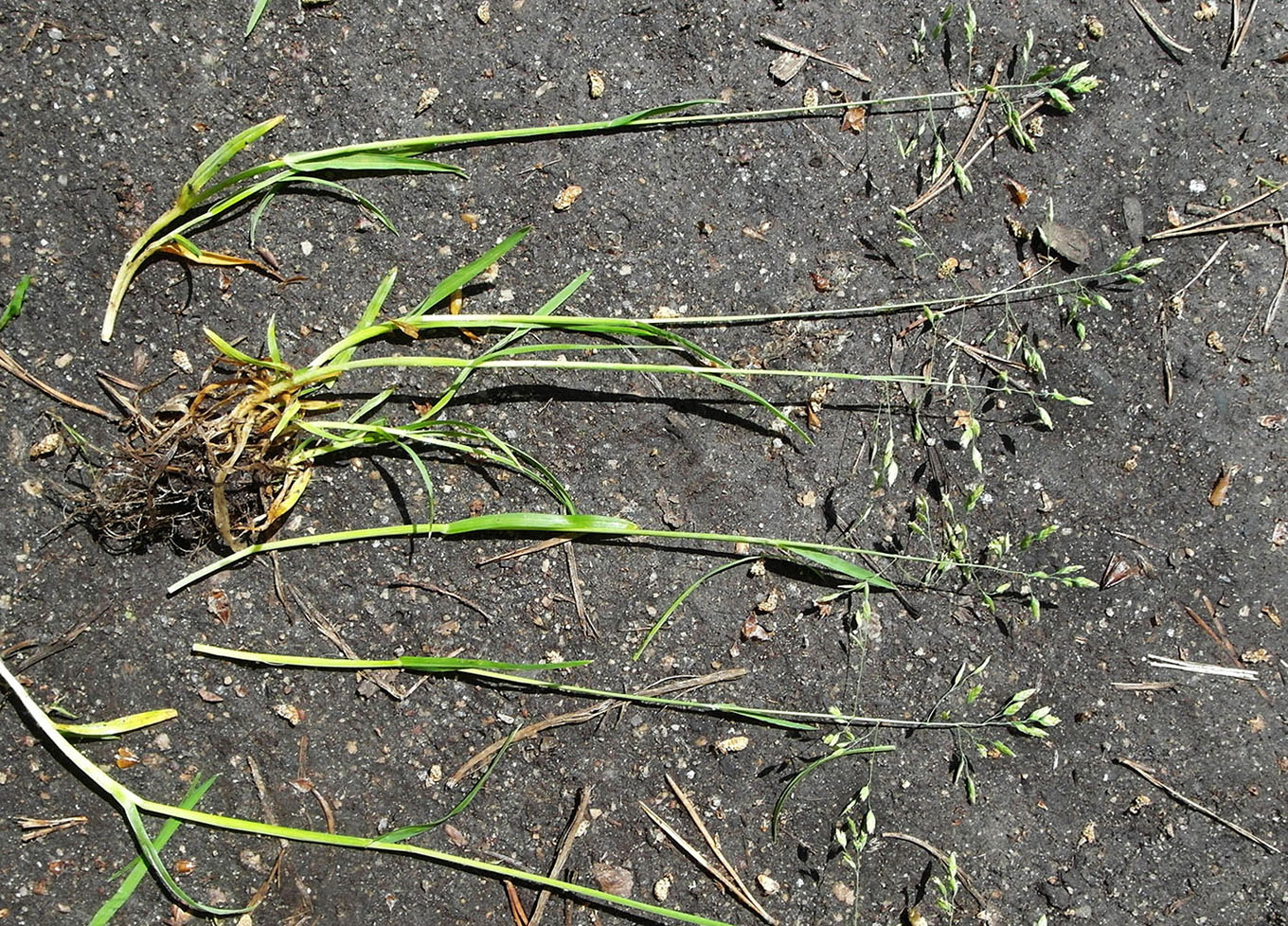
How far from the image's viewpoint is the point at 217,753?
5.99ft

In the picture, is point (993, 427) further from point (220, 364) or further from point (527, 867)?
point (220, 364)

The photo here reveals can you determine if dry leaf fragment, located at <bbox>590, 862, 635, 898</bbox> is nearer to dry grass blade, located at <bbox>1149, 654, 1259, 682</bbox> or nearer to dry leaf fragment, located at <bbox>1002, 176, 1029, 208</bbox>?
dry grass blade, located at <bbox>1149, 654, 1259, 682</bbox>

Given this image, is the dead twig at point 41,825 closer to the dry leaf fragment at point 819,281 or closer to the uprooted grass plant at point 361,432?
the uprooted grass plant at point 361,432

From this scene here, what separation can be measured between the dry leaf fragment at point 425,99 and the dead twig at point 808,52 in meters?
0.76

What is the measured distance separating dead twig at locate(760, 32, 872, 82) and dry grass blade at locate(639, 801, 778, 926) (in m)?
1.74

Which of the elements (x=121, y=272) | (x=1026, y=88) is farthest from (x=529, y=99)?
(x=1026, y=88)

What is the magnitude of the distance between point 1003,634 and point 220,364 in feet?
6.15

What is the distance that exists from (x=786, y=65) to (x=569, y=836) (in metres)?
1.82

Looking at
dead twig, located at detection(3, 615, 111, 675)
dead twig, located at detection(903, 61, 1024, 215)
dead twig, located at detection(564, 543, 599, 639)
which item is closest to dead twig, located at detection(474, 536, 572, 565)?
dead twig, located at detection(564, 543, 599, 639)

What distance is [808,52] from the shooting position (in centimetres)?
193

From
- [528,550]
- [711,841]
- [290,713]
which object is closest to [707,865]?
[711,841]

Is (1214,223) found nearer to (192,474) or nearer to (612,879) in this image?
(612,879)

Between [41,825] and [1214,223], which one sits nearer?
[41,825]

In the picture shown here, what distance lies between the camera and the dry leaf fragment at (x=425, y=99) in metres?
1.87
